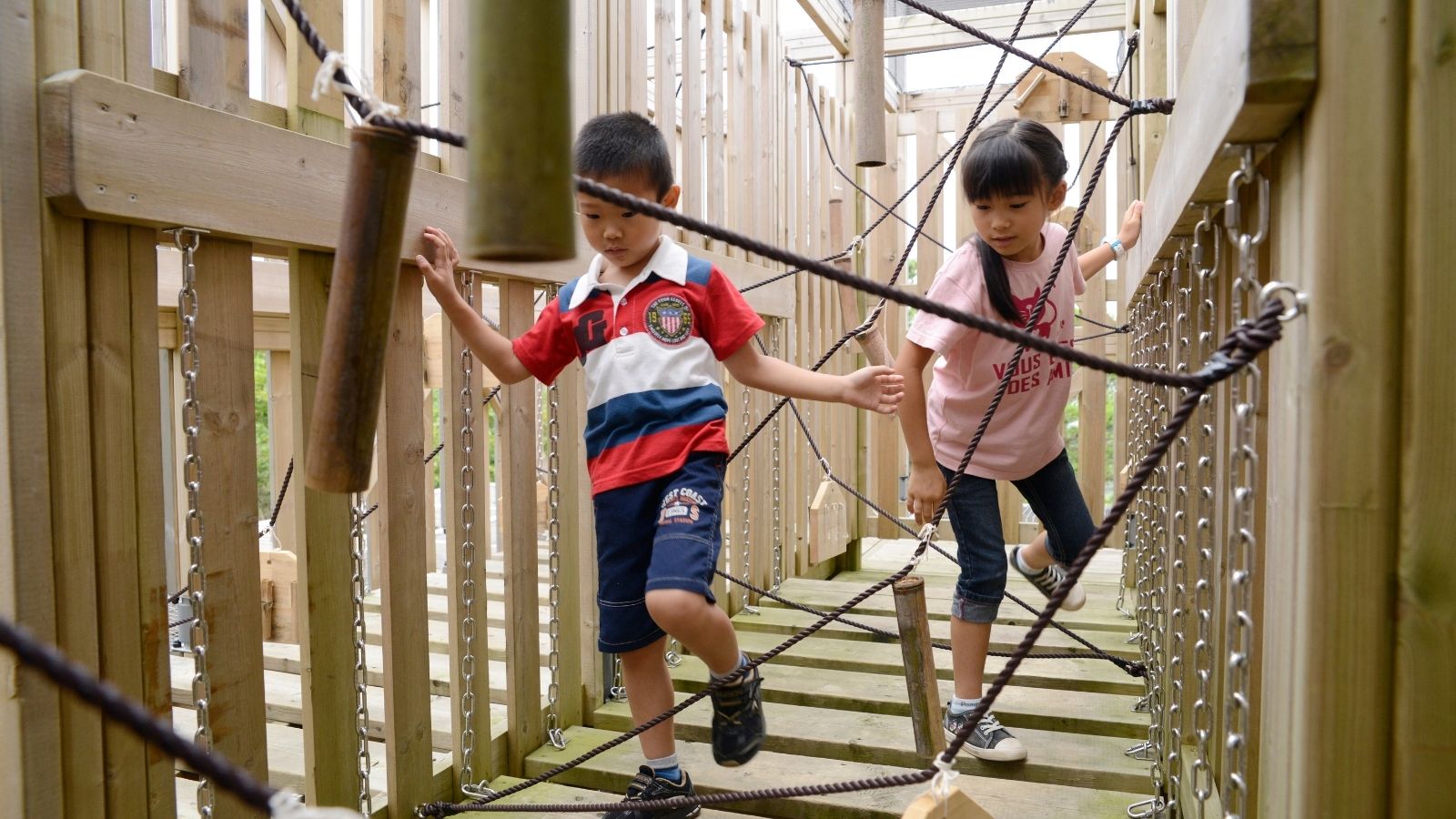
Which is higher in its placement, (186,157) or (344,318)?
(186,157)

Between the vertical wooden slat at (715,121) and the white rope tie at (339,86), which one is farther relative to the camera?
the vertical wooden slat at (715,121)

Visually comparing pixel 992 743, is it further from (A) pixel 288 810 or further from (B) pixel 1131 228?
(A) pixel 288 810

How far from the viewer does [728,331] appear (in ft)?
7.42

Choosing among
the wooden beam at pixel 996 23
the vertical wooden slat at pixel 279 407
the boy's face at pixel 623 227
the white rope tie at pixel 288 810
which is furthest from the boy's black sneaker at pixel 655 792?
the wooden beam at pixel 996 23

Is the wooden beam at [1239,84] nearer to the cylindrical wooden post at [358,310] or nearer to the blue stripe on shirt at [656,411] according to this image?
the cylindrical wooden post at [358,310]

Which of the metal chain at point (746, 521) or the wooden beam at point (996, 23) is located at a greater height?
the wooden beam at point (996, 23)

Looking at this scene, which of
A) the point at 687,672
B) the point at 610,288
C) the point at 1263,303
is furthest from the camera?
the point at 687,672

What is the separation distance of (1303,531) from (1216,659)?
3.89 feet

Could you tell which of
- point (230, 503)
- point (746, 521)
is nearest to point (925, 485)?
point (230, 503)

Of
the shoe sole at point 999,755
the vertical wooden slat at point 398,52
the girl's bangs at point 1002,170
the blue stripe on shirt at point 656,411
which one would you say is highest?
the vertical wooden slat at point 398,52

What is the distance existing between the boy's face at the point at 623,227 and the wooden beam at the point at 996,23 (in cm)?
351

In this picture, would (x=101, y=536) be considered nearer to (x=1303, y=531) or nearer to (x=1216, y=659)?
(x=1303, y=531)

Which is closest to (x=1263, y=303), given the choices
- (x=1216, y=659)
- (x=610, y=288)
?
(x=1216, y=659)

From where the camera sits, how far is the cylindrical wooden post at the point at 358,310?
919 mm
